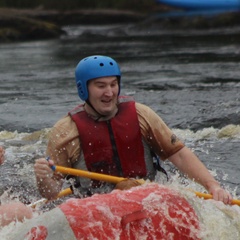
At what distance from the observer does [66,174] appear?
19.2 ft

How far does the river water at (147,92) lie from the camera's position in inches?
353

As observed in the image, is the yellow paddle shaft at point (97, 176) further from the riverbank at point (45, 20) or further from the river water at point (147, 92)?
the riverbank at point (45, 20)

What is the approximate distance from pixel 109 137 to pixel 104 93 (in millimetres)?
369

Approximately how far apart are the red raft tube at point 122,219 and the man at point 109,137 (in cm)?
82

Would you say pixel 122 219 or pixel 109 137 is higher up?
pixel 109 137

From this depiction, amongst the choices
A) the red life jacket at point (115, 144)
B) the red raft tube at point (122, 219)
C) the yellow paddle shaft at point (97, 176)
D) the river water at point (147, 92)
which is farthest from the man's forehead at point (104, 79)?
the river water at point (147, 92)

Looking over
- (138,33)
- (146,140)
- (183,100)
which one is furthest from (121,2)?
(146,140)

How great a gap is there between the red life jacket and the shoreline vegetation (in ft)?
76.2

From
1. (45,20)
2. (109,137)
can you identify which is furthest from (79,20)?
(109,137)

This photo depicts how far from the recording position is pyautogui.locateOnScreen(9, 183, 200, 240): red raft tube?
15.4 ft

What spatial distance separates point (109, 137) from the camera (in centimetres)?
596

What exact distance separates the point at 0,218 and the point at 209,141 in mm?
5057

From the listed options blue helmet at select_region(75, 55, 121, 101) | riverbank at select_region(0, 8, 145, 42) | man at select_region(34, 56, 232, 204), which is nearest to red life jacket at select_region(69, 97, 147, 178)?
man at select_region(34, 56, 232, 204)

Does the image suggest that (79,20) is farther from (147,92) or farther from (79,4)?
(147,92)
